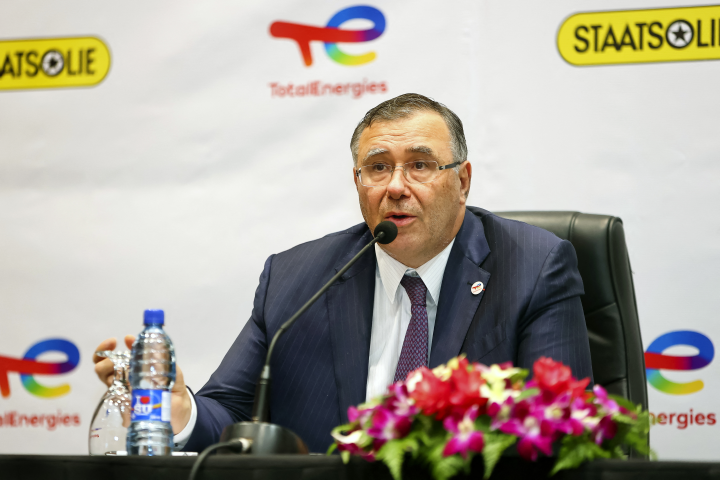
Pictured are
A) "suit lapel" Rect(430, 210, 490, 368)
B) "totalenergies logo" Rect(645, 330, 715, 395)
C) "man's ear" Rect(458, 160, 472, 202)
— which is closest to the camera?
"suit lapel" Rect(430, 210, 490, 368)

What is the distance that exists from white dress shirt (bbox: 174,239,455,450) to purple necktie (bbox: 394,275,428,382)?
23mm

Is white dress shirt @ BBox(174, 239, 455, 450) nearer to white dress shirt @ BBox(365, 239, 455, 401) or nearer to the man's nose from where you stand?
white dress shirt @ BBox(365, 239, 455, 401)

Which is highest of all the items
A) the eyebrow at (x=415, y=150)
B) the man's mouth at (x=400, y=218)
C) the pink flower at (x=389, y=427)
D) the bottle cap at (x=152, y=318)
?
the eyebrow at (x=415, y=150)

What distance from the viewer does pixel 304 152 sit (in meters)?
2.83

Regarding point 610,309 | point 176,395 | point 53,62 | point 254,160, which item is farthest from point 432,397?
point 53,62

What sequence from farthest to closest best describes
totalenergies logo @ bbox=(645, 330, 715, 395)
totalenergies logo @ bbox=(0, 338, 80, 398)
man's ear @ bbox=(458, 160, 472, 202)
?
totalenergies logo @ bbox=(0, 338, 80, 398) → totalenergies logo @ bbox=(645, 330, 715, 395) → man's ear @ bbox=(458, 160, 472, 202)

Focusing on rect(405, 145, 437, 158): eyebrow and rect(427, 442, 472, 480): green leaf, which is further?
rect(405, 145, 437, 158): eyebrow

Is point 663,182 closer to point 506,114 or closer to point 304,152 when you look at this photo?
point 506,114

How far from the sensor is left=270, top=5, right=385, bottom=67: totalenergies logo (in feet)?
9.22

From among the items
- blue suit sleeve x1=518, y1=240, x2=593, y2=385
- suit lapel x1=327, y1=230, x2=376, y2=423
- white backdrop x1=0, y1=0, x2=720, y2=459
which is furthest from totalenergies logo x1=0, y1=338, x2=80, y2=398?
blue suit sleeve x1=518, y1=240, x2=593, y2=385

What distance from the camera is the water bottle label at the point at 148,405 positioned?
1298 millimetres

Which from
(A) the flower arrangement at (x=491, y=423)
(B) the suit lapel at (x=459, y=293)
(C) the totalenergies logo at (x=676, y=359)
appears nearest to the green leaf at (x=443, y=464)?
(A) the flower arrangement at (x=491, y=423)

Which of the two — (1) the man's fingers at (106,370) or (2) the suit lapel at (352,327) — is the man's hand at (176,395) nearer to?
(1) the man's fingers at (106,370)

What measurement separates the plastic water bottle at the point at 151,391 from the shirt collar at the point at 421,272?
2.28 feet
